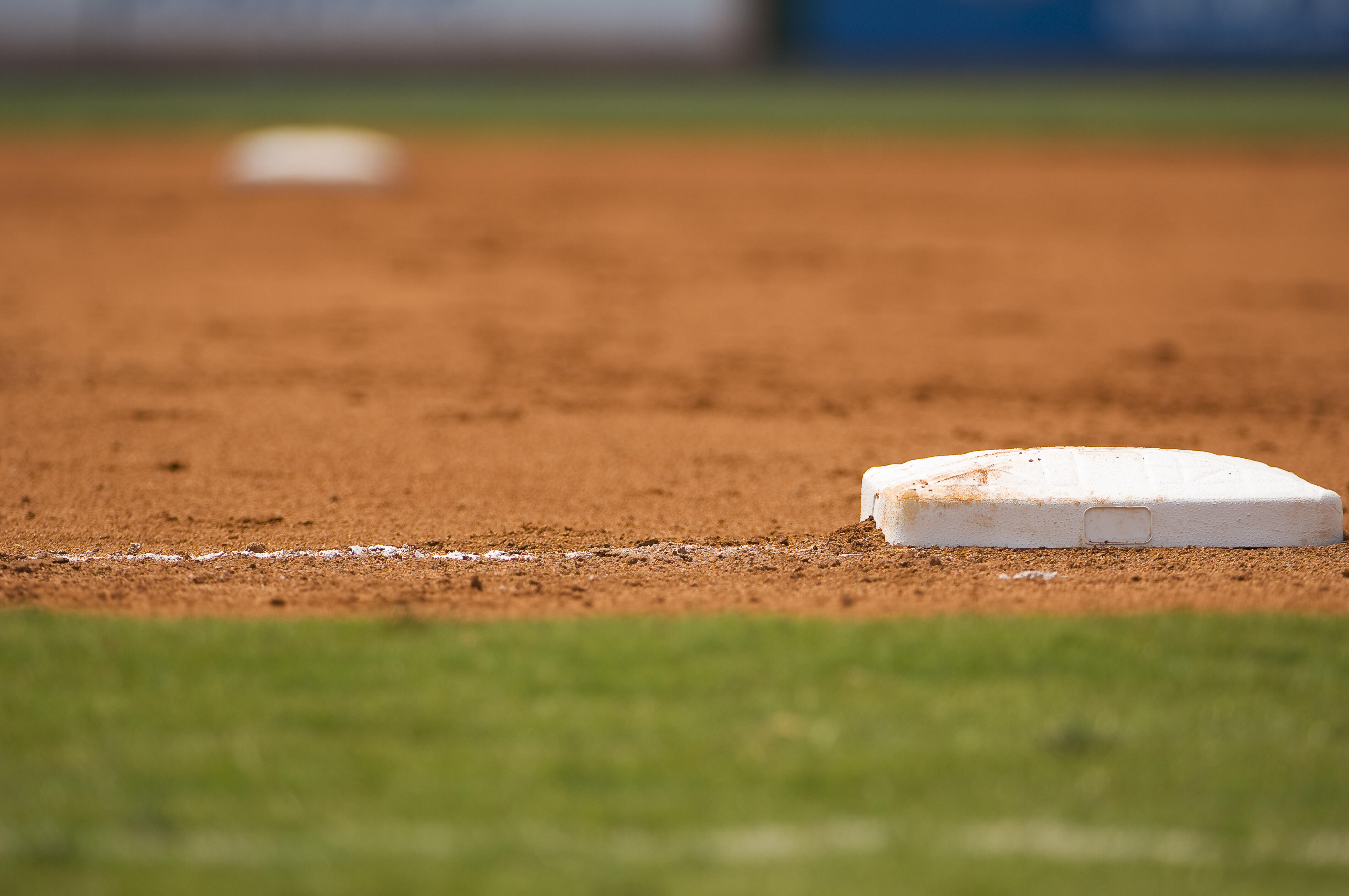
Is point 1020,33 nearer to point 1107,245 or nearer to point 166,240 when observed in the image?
→ point 1107,245

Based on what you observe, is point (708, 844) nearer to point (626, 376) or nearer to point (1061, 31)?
point (626, 376)

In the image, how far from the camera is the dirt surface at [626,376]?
171 inches

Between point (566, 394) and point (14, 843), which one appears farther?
point (566, 394)

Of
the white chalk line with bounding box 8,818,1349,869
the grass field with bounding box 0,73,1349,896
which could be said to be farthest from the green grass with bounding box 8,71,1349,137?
the white chalk line with bounding box 8,818,1349,869

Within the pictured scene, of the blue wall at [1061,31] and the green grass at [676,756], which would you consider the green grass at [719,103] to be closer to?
the blue wall at [1061,31]

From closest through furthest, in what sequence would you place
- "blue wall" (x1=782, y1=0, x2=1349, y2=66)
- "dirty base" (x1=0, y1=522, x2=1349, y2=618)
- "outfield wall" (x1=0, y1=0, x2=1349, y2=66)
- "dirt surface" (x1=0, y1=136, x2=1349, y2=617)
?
A: "dirty base" (x1=0, y1=522, x2=1349, y2=618)
"dirt surface" (x1=0, y1=136, x2=1349, y2=617)
"blue wall" (x1=782, y1=0, x2=1349, y2=66)
"outfield wall" (x1=0, y1=0, x2=1349, y2=66)

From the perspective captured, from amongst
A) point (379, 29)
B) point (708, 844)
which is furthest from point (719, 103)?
point (708, 844)

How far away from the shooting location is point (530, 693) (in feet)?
10.9

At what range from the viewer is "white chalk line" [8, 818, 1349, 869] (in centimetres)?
258

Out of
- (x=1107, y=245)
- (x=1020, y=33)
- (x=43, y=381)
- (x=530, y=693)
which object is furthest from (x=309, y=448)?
(x=1020, y=33)

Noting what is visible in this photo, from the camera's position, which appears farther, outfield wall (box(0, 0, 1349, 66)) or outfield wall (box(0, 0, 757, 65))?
outfield wall (box(0, 0, 757, 65))

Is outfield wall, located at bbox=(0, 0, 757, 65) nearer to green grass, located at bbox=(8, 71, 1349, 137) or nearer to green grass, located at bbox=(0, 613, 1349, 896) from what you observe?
green grass, located at bbox=(8, 71, 1349, 137)

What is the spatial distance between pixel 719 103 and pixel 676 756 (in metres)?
20.4

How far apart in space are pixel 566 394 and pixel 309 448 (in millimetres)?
1512
